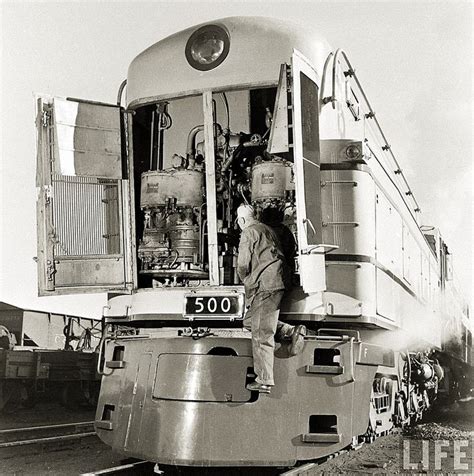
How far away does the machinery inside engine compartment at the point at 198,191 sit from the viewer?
652cm

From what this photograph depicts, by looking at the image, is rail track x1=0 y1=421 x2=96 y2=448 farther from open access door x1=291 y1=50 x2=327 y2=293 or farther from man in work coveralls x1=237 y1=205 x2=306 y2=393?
open access door x1=291 y1=50 x2=327 y2=293

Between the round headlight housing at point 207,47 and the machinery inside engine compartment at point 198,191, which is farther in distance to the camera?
the machinery inside engine compartment at point 198,191

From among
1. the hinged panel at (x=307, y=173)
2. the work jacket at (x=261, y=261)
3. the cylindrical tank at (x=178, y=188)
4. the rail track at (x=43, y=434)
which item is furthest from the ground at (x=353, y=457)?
the cylindrical tank at (x=178, y=188)

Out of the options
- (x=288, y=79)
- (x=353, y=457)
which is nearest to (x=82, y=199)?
(x=288, y=79)

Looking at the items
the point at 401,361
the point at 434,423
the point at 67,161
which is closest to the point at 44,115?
the point at 67,161

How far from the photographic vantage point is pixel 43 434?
10062 mm

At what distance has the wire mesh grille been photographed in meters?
6.46

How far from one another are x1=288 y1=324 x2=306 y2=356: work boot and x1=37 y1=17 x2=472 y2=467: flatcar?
0.28ft

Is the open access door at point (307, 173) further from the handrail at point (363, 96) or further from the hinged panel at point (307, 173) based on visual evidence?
the handrail at point (363, 96)

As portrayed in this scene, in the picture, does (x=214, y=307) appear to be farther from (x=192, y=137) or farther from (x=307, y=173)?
(x=192, y=137)

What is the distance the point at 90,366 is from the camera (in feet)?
49.5

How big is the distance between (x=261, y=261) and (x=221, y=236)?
973mm

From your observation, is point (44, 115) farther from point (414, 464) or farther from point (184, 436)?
point (414, 464)

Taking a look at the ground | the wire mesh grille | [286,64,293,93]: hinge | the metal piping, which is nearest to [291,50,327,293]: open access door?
[286,64,293,93]: hinge
